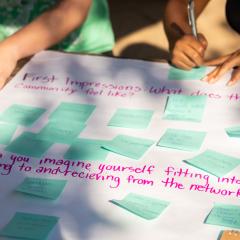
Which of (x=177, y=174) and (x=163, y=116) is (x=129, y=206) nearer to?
(x=177, y=174)

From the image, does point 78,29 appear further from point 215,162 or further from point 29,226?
point 29,226

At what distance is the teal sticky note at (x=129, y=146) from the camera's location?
1.04 meters

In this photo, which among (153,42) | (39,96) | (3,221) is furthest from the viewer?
(153,42)

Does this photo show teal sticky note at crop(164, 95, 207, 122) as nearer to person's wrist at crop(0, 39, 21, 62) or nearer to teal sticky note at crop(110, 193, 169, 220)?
teal sticky note at crop(110, 193, 169, 220)

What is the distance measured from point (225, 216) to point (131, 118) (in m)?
0.35

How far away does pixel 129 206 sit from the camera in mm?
904

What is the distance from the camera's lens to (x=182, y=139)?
108 cm

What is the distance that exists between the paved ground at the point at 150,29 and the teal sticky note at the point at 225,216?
6.49ft

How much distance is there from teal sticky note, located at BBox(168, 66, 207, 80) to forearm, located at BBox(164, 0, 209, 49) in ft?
0.74

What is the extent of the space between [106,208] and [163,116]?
316mm

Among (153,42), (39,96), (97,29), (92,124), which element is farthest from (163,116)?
(153,42)

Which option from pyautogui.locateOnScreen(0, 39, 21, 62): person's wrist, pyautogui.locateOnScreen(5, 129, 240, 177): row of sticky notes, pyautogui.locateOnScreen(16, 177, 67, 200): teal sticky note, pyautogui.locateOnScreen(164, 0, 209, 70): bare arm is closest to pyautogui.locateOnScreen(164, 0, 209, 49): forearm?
pyautogui.locateOnScreen(164, 0, 209, 70): bare arm

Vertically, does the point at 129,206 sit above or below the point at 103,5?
below

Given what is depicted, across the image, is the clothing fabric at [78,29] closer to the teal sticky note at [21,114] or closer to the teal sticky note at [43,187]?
the teal sticky note at [21,114]
